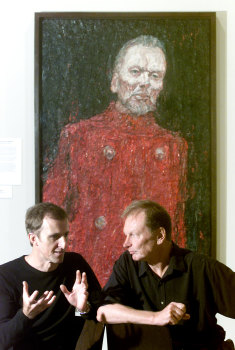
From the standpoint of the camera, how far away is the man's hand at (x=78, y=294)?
6.38ft

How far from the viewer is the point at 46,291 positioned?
193 centimetres

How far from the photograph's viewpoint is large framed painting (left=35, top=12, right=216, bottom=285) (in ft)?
8.48

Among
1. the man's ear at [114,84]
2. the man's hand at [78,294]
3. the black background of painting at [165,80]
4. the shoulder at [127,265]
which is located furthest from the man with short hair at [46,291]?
the man's ear at [114,84]

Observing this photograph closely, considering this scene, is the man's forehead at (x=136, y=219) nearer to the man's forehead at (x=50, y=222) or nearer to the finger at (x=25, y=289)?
the man's forehead at (x=50, y=222)

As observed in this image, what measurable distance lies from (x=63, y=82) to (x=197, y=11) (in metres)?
0.89

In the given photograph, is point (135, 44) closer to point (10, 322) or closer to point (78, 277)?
point (78, 277)

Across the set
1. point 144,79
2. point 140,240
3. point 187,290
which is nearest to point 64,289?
point 140,240

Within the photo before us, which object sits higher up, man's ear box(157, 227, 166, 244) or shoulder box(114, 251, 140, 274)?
man's ear box(157, 227, 166, 244)

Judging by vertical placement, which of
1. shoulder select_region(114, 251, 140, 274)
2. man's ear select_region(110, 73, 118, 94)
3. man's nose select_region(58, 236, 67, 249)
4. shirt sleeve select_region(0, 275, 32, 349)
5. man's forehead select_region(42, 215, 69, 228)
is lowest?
shirt sleeve select_region(0, 275, 32, 349)

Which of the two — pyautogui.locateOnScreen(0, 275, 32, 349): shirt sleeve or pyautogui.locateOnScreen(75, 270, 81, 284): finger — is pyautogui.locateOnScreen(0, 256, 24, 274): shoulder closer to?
pyautogui.locateOnScreen(0, 275, 32, 349): shirt sleeve

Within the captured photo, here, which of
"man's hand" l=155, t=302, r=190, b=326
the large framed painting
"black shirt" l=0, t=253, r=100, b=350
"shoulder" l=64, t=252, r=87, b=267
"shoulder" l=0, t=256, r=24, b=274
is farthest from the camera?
the large framed painting

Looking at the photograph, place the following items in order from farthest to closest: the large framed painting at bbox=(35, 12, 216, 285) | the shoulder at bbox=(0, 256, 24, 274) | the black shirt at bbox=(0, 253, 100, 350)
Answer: the large framed painting at bbox=(35, 12, 216, 285) < the shoulder at bbox=(0, 256, 24, 274) < the black shirt at bbox=(0, 253, 100, 350)

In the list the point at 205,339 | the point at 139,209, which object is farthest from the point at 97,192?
the point at 205,339

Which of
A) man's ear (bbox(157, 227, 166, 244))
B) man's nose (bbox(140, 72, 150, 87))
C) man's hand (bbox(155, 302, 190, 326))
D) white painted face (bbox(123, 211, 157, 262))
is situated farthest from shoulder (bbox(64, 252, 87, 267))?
man's nose (bbox(140, 72, 150, 87))
